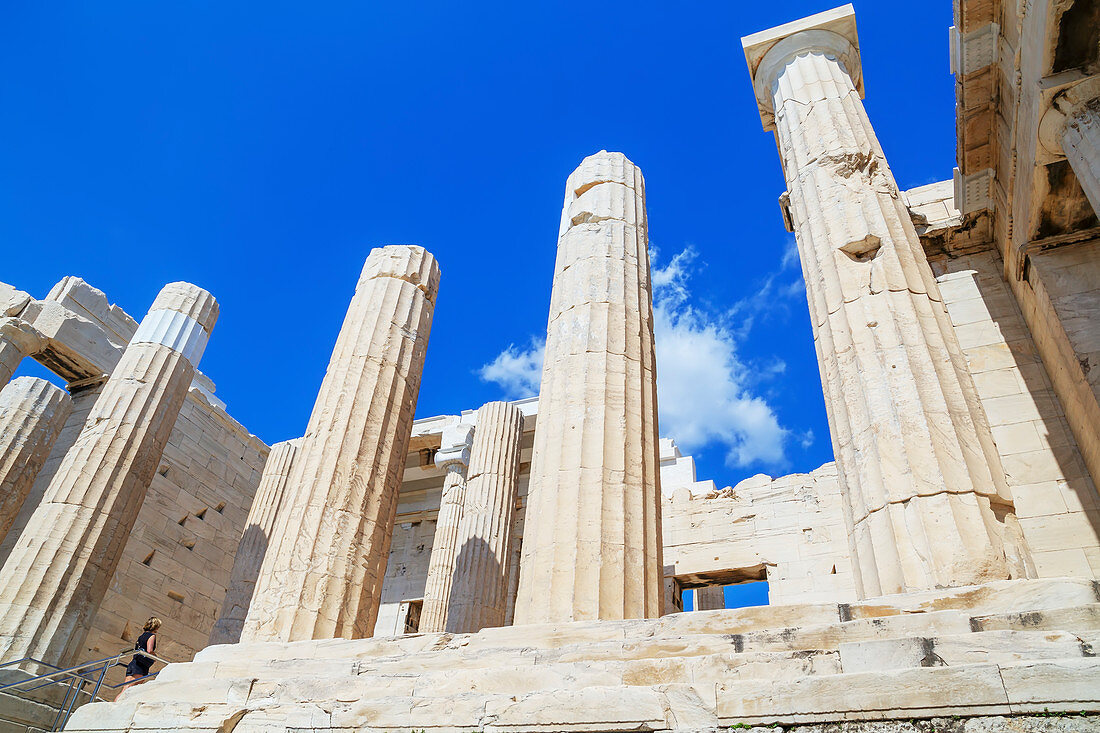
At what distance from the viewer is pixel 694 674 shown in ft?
15.4

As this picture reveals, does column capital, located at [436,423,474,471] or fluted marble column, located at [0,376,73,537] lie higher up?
column capital, located at [436,423,474,471]

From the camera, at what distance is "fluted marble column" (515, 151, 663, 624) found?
7039 millimetres

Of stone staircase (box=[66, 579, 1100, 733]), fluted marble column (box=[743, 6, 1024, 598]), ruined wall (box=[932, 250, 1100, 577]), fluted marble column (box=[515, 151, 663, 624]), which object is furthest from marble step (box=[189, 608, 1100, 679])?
ruined wall (box=[932, 250, 1100, 577])

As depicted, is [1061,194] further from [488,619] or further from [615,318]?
[488,619]

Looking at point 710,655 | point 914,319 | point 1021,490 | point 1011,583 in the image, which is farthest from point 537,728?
point 1021,490

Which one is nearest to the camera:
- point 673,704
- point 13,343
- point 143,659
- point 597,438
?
point 673,704

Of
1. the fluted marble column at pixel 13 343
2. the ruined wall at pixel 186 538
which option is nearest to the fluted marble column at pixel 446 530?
the ruined wall at pixel 186 538

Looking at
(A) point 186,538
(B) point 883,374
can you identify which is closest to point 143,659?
(B) point 883,374

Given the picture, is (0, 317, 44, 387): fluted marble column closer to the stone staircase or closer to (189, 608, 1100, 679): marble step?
(189, 608, 1100, 679): marble step

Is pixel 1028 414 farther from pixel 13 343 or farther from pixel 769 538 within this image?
pixel 13 343

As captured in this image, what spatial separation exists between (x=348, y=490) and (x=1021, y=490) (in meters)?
8.77

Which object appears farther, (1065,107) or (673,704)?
(1065,107)

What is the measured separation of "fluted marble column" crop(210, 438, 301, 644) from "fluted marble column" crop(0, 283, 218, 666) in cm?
352

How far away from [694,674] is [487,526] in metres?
12.7
